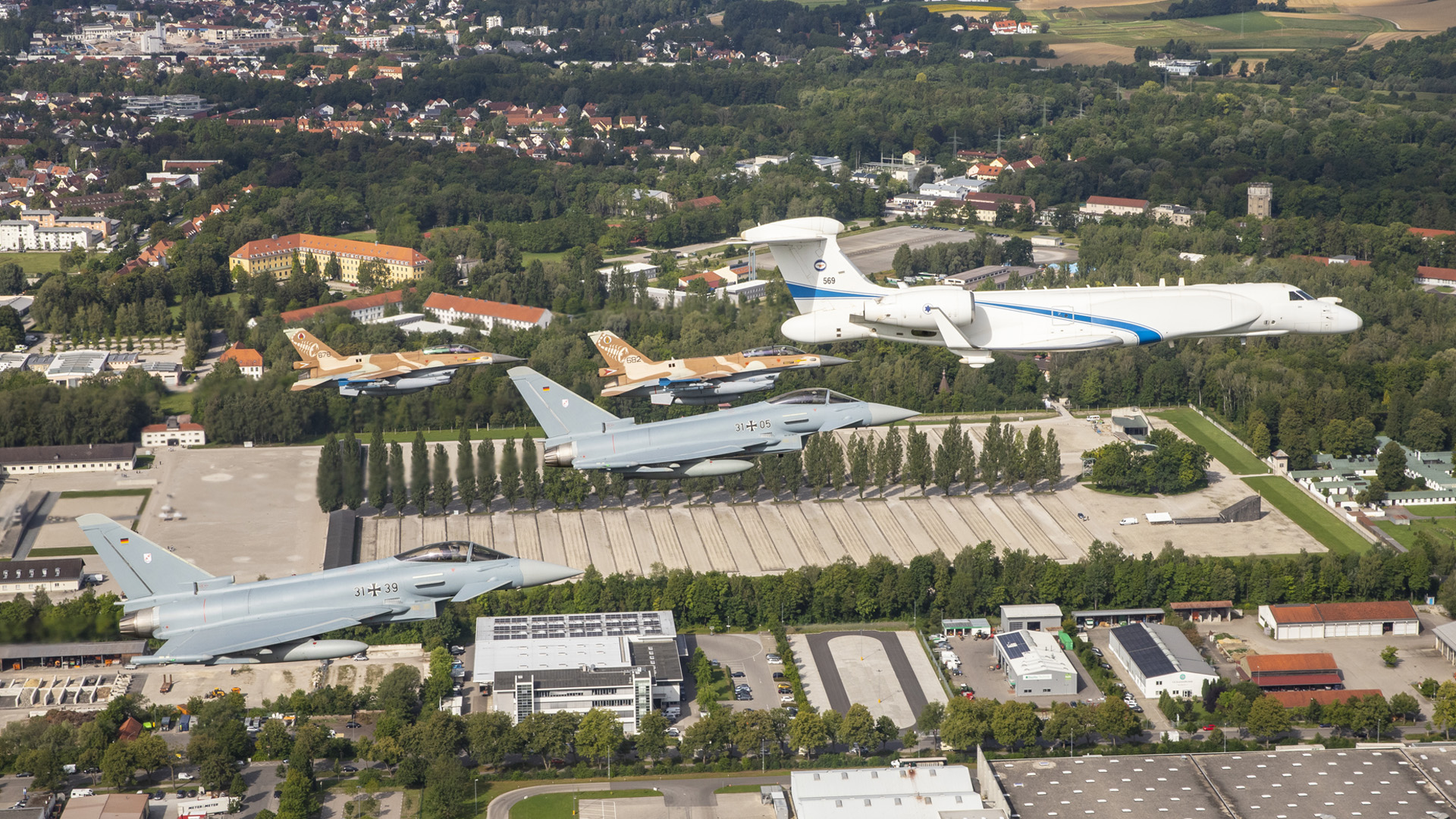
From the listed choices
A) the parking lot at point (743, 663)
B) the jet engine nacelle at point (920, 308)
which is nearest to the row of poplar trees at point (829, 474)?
the parking lot at point (743, 663)

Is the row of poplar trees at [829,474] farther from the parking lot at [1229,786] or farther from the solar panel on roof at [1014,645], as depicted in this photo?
the parking lot at [1229,786]

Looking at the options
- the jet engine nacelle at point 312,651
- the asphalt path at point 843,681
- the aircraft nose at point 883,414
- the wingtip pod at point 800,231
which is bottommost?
the asphalt path at point 843,681

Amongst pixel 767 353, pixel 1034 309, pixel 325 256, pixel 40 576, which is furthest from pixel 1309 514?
pixel 325 256

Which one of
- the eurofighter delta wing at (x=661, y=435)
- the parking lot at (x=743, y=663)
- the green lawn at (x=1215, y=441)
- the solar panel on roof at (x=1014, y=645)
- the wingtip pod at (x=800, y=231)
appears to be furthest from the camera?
the green lawn at (x=1215, y=441)

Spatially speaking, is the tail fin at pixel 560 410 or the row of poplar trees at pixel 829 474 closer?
the tail fin at pixel 560 410

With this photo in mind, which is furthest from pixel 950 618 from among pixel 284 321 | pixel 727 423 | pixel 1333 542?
pixel 284 321

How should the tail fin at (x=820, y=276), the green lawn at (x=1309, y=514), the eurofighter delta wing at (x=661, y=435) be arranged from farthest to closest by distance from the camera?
the green lawn at (x=1309, y=514) < the tail fin at (x=820, y=276) < the eurofighter delta wing at (x=661, y=435)

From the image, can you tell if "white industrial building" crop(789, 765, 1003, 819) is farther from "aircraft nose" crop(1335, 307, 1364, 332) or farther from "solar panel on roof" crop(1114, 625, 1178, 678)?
"aircraft nose" crop(1335, 307, 1364, 332)
